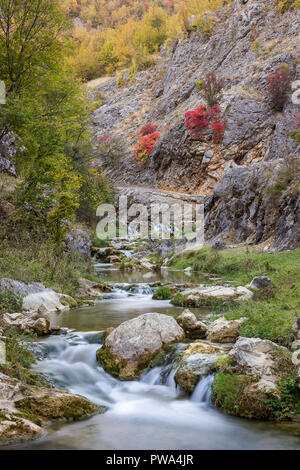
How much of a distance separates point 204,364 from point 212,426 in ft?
3.22

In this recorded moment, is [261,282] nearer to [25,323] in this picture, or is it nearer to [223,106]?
[25,323]

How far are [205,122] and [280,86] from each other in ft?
25.4

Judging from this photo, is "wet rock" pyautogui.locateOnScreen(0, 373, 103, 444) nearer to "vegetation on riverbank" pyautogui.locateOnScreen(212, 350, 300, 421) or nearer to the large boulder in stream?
the large boulder in stream

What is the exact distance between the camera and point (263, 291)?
9062 mm

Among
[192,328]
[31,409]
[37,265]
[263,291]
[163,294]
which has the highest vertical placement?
[37,265]

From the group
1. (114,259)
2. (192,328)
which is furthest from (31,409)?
(114,259)

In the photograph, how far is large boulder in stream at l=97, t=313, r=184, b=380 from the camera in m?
6.04

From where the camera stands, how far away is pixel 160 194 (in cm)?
3806

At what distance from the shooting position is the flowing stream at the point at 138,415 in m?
4.11

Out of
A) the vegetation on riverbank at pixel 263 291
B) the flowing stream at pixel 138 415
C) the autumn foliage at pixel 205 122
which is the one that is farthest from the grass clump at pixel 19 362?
the autumn foliage at pixel 205 122

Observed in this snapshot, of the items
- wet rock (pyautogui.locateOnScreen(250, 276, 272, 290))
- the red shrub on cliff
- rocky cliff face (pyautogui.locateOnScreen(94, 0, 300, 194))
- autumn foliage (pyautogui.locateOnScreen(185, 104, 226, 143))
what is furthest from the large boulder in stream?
the red shrub on cliff

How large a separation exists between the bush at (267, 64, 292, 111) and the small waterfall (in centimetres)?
3284

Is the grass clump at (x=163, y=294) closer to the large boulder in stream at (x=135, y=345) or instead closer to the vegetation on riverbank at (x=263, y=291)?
the vegetation on riverbank at (x=263, y=291)
